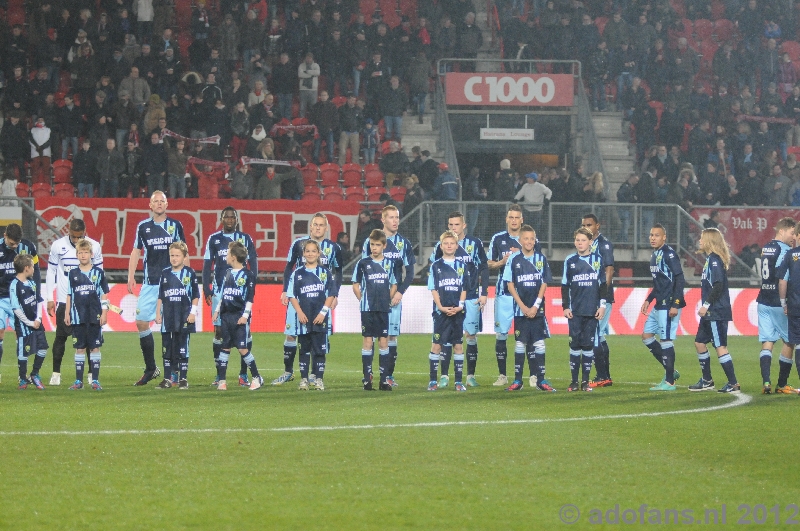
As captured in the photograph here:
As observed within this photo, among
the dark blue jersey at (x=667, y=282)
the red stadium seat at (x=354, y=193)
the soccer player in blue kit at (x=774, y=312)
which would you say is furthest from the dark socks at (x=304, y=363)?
the red stadium seat at (x=354, y=193)

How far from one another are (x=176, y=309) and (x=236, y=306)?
74 cm

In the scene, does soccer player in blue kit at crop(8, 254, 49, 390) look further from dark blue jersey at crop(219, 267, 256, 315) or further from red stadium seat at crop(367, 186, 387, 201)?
red stadium seat at crop(367, 186, 387, 201)

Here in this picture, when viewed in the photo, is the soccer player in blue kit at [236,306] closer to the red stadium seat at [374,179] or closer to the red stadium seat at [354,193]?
the red stadium seat at [354,193]

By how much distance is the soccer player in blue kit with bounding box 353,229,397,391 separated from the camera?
12430 millimetres

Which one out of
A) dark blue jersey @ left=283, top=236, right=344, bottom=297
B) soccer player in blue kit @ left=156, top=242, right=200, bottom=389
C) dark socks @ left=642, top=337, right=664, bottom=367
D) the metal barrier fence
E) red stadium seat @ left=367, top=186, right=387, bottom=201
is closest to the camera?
soccer player in blue kit @ left=156, top=242, right=200, bottom=389

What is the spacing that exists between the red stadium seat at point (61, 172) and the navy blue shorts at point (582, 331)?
16300mm

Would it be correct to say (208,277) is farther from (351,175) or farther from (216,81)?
(216,81)

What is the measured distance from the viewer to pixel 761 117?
28.9m

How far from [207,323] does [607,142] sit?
12.6 metres

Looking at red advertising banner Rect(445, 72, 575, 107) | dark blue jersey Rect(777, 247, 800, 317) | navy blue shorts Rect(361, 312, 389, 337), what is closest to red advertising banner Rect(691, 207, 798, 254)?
red advertising banner Rect(445, 72, 575, 107)

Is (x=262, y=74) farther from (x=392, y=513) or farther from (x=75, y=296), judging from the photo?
(x=392, y=513)

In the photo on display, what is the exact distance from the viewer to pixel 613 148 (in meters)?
28.8

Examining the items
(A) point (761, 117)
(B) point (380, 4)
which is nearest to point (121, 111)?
(B) point (380, 4)

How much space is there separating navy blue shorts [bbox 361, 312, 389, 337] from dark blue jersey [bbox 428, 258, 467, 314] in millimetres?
674
